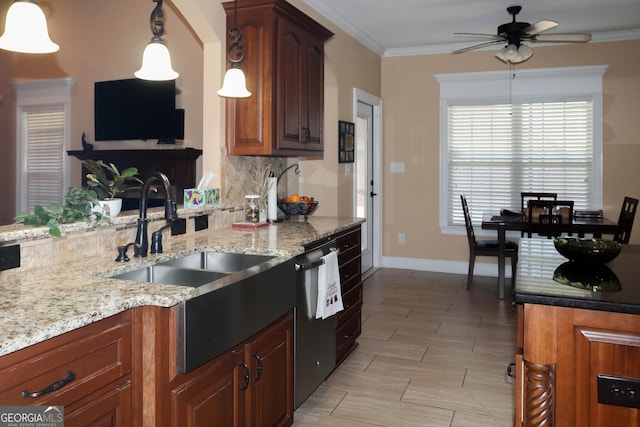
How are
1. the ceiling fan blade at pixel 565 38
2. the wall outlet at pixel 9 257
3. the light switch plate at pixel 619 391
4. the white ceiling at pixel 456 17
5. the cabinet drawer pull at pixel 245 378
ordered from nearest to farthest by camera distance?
the light switch plate at pixel 619 391 < the wall outlet at pixel 9 257 < the cabinet drawer pull at pixel 245 378 < the ceiling fan blade at pixel 565 38 < the white ceiling at pixel 456 17

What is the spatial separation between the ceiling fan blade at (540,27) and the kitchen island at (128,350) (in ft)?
10.4

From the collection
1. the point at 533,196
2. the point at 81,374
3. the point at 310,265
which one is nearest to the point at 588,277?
the point at 310,265

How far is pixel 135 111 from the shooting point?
508 centimetres

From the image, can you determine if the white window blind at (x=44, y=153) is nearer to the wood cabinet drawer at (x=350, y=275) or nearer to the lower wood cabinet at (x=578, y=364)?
the wood cabinet drawer at (x=350, y=275)

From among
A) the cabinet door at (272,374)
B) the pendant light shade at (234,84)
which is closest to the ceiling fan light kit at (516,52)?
the pendant light shade at (234,84)

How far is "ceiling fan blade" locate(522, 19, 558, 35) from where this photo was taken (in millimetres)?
4321

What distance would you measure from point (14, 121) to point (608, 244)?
6355 mm

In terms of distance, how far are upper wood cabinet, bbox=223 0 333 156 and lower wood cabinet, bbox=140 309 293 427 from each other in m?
1.36

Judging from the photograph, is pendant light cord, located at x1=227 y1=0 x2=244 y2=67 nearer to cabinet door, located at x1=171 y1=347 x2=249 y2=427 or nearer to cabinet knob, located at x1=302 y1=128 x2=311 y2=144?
cabinet knob, located at x1=302 y1=128 x2=311 y2=144

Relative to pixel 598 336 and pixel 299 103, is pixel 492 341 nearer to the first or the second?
pixel 299 103

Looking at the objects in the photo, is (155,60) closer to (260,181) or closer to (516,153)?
(260,181)

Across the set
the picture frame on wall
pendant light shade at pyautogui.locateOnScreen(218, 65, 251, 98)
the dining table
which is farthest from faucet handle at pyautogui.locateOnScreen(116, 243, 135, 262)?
the dining table

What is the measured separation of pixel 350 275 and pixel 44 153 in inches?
165

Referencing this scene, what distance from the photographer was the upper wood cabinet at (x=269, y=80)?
11.1 feet
